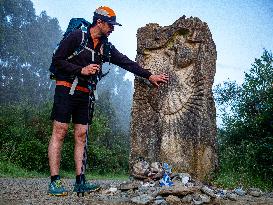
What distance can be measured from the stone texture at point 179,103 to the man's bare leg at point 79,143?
3.84 ft

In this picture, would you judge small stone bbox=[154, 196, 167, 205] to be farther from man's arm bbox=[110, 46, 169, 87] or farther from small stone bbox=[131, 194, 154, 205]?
man's arm bbox=[110, 46, 169, 87]

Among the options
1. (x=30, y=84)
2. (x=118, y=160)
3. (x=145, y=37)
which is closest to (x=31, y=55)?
(x=30, y=84)

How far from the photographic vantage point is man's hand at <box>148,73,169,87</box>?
545 cm

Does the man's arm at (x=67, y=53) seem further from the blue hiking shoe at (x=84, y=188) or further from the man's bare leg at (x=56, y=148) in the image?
the blue hiking shoe at (x=84, y=188)

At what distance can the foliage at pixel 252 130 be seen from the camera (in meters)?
11.3

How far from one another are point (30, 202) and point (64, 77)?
1.59 metres

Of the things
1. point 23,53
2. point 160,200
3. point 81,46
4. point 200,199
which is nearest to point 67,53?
point 81,46

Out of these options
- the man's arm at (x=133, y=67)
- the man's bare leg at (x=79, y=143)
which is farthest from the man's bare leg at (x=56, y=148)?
the man's arm at (x=133, y=67)

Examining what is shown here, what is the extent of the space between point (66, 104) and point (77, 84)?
298mm

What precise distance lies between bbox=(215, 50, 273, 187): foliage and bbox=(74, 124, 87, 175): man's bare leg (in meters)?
7.26

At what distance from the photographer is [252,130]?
12.7 m

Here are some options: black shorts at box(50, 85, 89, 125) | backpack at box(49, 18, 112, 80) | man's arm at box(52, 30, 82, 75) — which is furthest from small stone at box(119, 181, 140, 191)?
man's arm at box(52, 30, 82, 75)

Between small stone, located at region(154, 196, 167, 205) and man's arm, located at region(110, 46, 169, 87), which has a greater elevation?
man's arm, located at region(110, 46, 169, 87)

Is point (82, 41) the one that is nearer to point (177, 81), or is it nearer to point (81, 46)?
point (81, 46)
